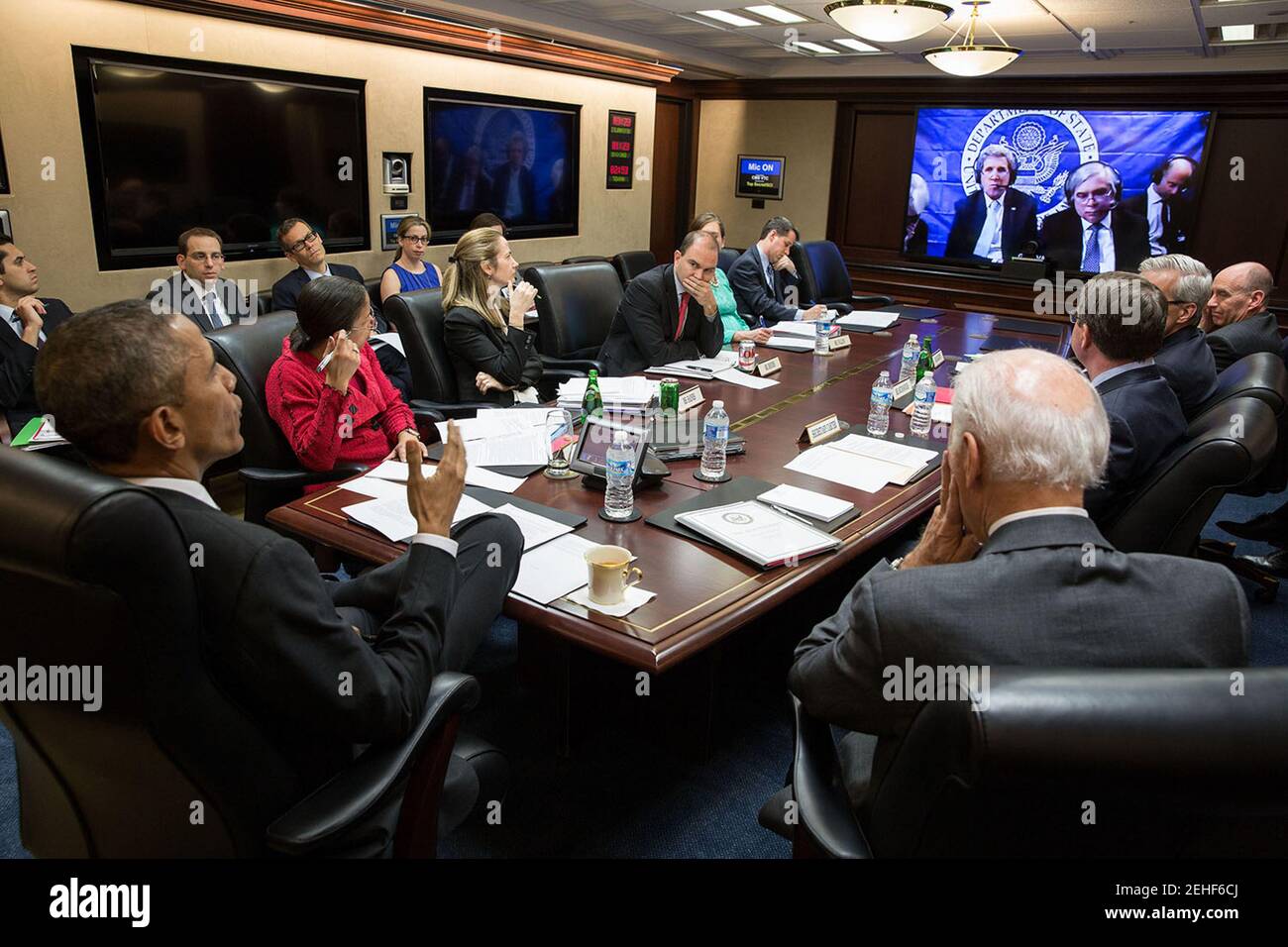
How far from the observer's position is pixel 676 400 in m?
2.87

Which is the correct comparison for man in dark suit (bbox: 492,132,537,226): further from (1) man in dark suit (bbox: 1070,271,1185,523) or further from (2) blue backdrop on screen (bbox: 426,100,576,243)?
(1) man in dark suit (bbox: 1070,271,1185,523)

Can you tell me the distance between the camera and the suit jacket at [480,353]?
3289mm

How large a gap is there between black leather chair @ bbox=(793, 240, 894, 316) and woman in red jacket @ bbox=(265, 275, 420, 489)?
3.85 meters

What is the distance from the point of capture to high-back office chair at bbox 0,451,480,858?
0.97 meters

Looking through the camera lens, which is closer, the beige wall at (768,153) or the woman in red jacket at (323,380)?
the woman in red jacket at (323,380)

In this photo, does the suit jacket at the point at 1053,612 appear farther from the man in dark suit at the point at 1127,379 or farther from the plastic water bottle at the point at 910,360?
the plastic water bottle at the point at 910,360

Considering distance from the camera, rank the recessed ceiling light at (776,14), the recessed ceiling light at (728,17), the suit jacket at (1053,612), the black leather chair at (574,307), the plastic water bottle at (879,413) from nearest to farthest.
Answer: the suit jacket at (1053,612) → the plastic water bottle at (879,413) → the black leather chair at (574,307) → the recessed ceiling light at (776,14) → the recessed ceiling light at (728,17)

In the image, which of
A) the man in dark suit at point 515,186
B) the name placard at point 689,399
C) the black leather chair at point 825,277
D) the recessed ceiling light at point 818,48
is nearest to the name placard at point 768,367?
the name placard at point 689,399

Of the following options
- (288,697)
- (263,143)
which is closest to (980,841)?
(288,697)

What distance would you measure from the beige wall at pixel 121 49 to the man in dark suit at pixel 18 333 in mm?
547

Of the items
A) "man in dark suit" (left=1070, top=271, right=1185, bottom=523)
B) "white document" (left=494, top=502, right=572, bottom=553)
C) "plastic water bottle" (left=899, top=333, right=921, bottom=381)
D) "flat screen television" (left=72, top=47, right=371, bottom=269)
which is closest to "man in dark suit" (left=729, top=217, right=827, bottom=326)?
"plastic water bottle" (left=899, top=333, right=921, bottom=381)

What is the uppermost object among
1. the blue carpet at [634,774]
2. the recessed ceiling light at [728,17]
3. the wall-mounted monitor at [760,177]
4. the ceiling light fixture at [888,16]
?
the recessed ceiling light at [728,17]

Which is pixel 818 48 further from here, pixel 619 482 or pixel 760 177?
pixel 619 482
